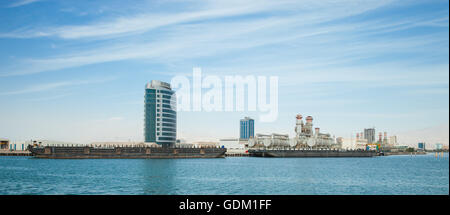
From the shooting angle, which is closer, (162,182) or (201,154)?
(162,182)
